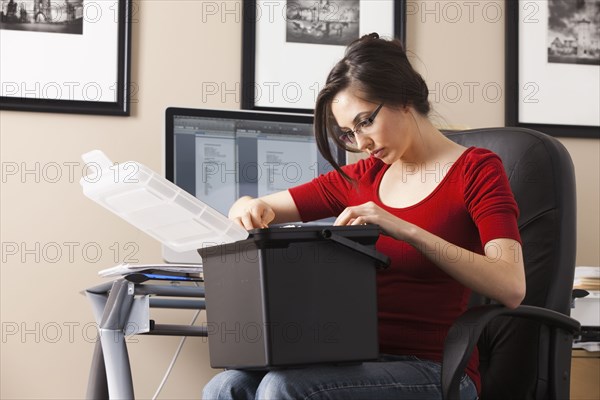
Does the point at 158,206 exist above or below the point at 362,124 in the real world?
below

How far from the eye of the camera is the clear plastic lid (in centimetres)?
111

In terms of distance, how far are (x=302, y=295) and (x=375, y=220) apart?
0.18m

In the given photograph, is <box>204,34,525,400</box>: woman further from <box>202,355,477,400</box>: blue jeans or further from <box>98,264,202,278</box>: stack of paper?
<box>98,264,202,278</box>: stack of paper

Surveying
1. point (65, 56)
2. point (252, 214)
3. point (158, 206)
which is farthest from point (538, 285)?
point (65, 56)

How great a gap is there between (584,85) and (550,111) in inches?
5.8

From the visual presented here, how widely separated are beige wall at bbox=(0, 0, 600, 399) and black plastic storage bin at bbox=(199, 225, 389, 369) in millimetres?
1019

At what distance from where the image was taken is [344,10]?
2.38 meters

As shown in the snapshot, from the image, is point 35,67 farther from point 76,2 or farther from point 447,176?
point 447,176

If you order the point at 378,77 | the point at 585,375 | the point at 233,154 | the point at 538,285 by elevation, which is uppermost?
the point at 378,77

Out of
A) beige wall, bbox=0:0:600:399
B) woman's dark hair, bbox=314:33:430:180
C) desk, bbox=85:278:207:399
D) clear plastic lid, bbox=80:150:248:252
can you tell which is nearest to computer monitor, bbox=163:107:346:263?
beige wall, bbox=0:0:600:399

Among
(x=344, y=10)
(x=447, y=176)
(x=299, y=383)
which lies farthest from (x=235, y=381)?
(x=344, y=10)

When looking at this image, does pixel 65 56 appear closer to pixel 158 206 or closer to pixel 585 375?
pixel 158 206

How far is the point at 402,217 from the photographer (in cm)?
136

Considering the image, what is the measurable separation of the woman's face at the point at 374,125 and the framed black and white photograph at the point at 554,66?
1.18 metres
